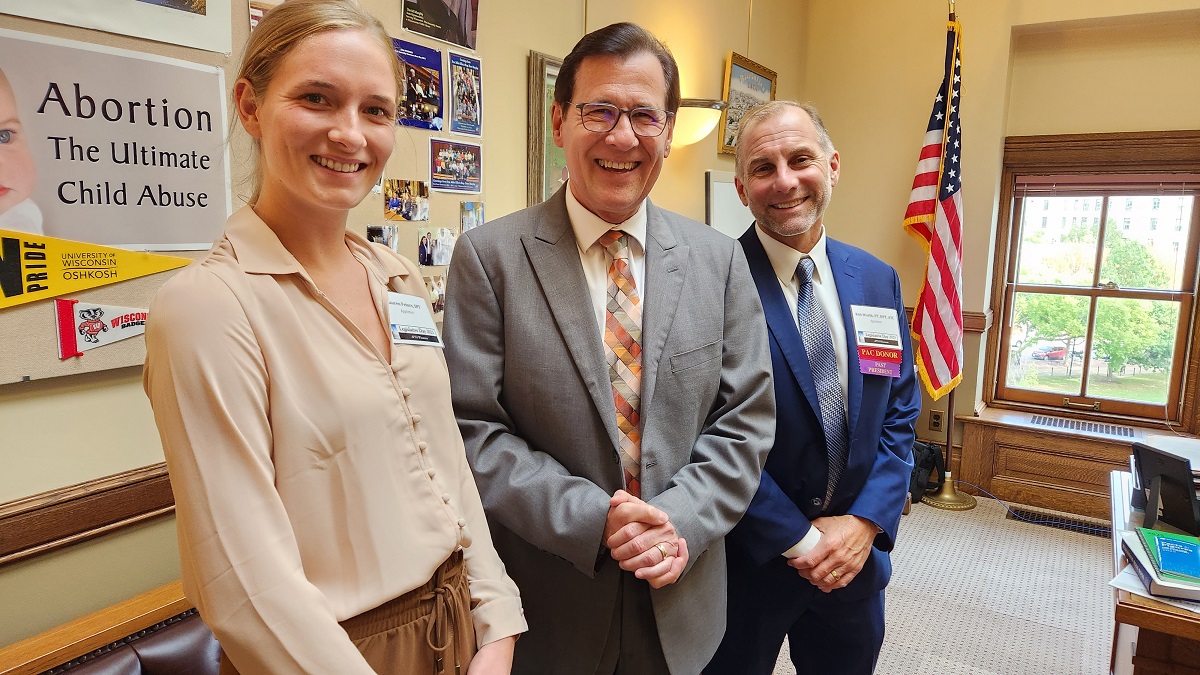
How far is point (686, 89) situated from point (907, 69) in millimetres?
1926

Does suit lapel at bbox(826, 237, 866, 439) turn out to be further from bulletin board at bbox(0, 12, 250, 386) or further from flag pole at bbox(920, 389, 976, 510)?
flag pole at bbox(920, 389, 976, 510)

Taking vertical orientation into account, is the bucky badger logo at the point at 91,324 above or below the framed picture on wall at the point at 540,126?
below

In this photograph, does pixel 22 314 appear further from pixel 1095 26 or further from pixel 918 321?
pixel 1095 26

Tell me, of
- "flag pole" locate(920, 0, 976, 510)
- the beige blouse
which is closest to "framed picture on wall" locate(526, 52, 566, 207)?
the beige blouse

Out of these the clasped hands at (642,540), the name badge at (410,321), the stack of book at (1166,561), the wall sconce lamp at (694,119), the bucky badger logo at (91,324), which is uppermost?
the wall sconce lamp at (694,119)

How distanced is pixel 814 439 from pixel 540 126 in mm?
1444

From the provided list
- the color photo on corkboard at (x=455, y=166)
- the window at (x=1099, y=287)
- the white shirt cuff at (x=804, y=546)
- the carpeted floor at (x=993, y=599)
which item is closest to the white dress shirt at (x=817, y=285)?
the white shirt cuff at (x=804, y=546)

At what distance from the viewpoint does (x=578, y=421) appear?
Answer: 1202 mm

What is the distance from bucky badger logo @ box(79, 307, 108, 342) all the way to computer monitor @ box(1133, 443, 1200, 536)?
2.58 m

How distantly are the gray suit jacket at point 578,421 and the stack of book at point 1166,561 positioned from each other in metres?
1.09

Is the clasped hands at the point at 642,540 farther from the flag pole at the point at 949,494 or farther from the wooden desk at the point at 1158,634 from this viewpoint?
the flag pole at the point at 949,494

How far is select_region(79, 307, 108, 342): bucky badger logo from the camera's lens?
1.27 metres

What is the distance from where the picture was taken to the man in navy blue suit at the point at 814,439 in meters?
1.54

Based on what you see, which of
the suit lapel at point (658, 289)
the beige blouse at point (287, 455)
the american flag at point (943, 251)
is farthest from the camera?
the american flag at point (943, 251)
